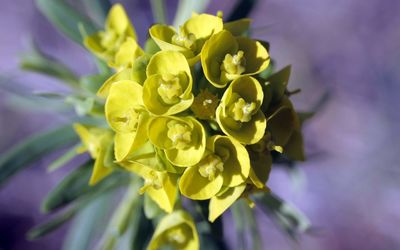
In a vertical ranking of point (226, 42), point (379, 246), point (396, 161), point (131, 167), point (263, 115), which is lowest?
point (379, 246)

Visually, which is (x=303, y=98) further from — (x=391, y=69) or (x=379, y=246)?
(x=379, y=246)

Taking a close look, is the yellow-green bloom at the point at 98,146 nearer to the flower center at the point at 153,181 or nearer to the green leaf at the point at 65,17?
the flower center at the point at 153,181

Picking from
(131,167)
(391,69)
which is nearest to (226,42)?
(131,167)

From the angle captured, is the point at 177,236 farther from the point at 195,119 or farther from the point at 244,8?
the point at 244,8

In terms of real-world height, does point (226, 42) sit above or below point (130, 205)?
above

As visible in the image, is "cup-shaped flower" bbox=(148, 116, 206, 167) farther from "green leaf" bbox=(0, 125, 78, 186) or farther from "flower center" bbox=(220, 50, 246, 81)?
"green leaf" bbox=(0, 125, 78, 186)

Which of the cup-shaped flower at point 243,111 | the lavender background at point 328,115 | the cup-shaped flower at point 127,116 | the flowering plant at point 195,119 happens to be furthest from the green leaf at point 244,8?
the lavender background at point 328,115

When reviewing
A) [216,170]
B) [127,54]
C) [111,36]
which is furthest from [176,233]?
[111,36]
